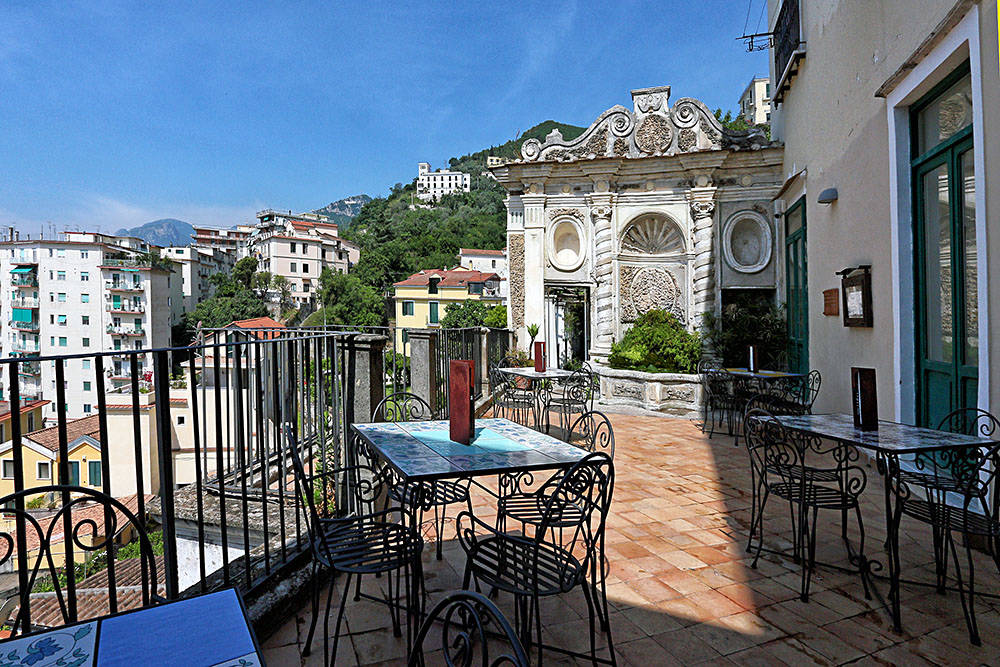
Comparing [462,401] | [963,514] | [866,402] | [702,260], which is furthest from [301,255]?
[963,514]

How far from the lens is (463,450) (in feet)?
8.58

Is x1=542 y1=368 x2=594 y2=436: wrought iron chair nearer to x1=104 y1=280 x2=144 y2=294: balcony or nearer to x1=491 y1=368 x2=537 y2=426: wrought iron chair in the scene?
x1=491 y1=368 x2=537 y2=426: wrought iron chair

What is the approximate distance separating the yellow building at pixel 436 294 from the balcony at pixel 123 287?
22.4 m

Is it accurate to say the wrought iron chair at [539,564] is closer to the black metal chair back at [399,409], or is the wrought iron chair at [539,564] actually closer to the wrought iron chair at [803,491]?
the wrought iron chair at [803,491]

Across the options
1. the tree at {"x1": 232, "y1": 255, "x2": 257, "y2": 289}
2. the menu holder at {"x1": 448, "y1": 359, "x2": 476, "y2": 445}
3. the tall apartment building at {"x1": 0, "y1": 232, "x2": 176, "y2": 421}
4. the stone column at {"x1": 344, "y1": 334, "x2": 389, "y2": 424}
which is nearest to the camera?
the menu holder at {"x1": 448, "y1": 359, "x2": 476, "y2": 445}

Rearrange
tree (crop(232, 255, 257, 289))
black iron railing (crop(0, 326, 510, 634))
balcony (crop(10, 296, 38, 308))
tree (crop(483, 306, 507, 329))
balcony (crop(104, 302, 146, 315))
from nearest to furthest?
1. black iron railing (crop(0, 326, 510, 634))
2. tree (crop(483, 306, 507, 329))
3. balcony (crop(104, 302, 146, 315))
4. balcony (crop(10, 296, 38, 308))
5. tree (crop(232, 255, 257, 289))

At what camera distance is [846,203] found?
579 centimetres

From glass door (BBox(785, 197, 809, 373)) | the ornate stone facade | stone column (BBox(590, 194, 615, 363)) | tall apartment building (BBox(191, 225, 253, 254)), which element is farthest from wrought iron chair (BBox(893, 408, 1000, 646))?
tall apartment building (BBox(191, 225, 253, 254))

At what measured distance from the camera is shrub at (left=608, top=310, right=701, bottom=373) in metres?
8.84

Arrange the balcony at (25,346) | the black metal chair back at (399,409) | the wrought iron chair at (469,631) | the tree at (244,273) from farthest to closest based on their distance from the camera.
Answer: the tree at (244,273)
the balcony at (25,346)
the black metal chair back at (399,409)
the wrought iron chair at (469,631)

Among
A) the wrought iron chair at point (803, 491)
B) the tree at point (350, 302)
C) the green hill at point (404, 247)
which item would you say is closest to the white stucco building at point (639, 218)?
the wrought iron chair at point (803, 491)

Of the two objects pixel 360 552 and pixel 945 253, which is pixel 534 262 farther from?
pixel 360 552

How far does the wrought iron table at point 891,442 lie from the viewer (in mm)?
2402

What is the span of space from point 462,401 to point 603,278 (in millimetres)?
8272
